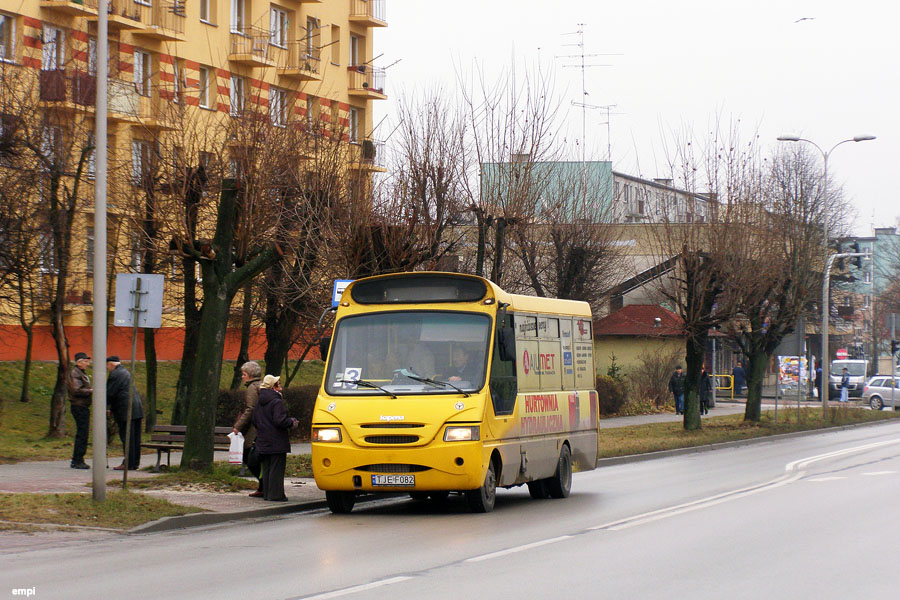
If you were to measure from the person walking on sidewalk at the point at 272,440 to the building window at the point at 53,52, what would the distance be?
1350 cm

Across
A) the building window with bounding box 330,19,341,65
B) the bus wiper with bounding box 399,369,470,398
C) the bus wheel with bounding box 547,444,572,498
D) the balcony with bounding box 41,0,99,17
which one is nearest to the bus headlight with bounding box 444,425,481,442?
the bus wiper with bounding box 399,369,470,398

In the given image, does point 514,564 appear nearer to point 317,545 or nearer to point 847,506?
point 317,545

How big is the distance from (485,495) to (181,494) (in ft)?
12.9

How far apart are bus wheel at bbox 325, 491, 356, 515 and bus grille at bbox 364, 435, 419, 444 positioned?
1.04m

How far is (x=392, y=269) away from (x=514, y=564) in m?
13.6

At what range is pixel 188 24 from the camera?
45.2 metres

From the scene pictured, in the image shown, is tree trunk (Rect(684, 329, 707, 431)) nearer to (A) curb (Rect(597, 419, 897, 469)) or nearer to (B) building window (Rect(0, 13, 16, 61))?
(A) curb (Rect(597, 419, 897, 469))

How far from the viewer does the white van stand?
65.4 metres

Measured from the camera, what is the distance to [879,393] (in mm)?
62000

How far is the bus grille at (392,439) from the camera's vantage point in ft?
49.1

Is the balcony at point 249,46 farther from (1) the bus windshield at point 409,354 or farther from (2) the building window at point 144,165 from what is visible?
(1) the bus windshield at point 409,354

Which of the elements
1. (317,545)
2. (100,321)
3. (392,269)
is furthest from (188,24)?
(317,545)

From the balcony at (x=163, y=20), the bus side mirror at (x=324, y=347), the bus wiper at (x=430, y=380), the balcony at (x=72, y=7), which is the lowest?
the bus wiper at (x=430, y=380)

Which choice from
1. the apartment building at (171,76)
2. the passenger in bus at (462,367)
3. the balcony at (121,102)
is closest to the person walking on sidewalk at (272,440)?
the passenger in bus at (462,367)
